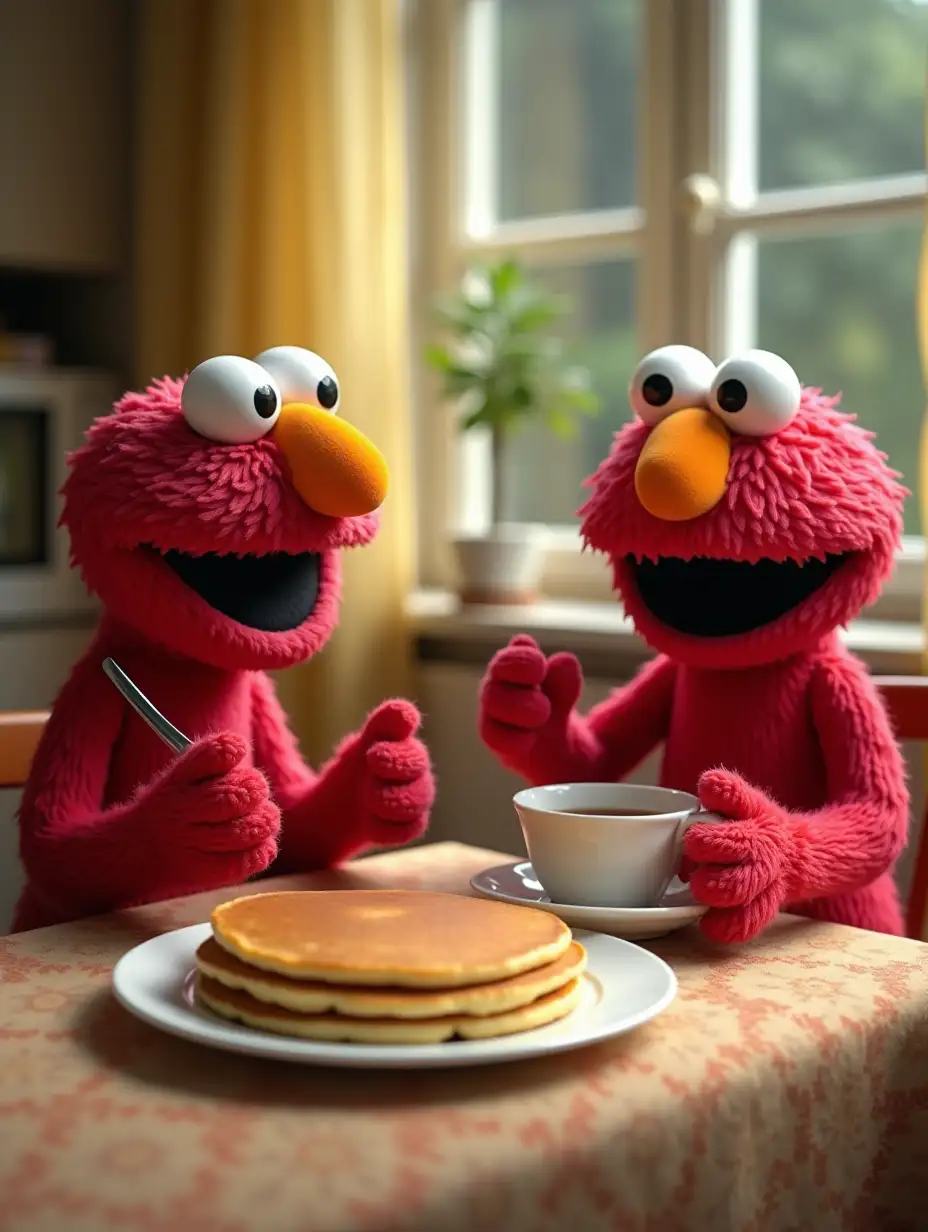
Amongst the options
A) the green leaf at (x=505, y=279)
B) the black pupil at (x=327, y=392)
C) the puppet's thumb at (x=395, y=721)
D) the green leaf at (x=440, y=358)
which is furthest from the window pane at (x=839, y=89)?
the puppet's thumb at (x=395, y=721)

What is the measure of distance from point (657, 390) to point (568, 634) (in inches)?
40.0

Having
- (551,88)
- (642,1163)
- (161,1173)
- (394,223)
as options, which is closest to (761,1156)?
(642,1163)

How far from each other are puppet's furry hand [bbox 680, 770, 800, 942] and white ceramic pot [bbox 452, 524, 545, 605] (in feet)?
4.46

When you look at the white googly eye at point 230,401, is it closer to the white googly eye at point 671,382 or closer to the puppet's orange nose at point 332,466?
the puppet's orange nose at point 332,466

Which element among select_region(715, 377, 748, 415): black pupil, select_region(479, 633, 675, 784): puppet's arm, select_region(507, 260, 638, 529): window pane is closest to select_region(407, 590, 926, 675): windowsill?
select_region(507, 260, 638, 529): window pane

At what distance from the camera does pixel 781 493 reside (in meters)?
1.01

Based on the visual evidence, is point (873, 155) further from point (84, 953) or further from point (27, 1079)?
point (27, 1079)

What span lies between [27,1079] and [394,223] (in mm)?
1870

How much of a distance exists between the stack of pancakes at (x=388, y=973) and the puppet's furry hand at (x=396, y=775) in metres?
0.28

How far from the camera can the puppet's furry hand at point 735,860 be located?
0.88 meters

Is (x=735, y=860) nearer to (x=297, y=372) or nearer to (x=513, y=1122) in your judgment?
(x=513, y=1122)

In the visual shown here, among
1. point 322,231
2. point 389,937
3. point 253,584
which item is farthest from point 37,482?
point 389,937

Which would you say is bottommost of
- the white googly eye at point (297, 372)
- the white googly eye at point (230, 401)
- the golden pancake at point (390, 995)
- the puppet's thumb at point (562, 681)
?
the golden pancake at point (390, 995)

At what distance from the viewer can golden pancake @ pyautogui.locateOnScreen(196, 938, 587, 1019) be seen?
674mm
